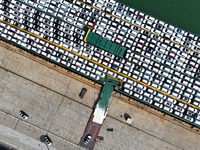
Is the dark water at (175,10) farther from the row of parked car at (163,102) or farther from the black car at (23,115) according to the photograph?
the black car at (23,115)

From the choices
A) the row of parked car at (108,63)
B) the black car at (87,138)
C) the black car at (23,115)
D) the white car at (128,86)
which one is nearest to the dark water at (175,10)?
the row of parked car at (108,63)

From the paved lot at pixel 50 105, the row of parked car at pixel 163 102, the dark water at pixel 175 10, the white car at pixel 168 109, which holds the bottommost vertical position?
the paved lot at pixel 50 105

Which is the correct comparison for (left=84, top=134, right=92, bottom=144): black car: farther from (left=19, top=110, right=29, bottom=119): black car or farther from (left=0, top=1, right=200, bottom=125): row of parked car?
(left=19, top=110, right=29, bottom=119): black car

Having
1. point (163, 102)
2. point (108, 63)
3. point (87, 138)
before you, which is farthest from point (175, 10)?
point (87, 138)

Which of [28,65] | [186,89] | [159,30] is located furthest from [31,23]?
[186,89]

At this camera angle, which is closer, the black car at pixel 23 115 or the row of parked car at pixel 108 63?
the row of parked car at pixel 108 63

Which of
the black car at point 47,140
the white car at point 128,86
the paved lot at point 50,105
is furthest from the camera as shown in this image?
the paved lot at point 50,105

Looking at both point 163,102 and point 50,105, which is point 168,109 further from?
point 50,105
